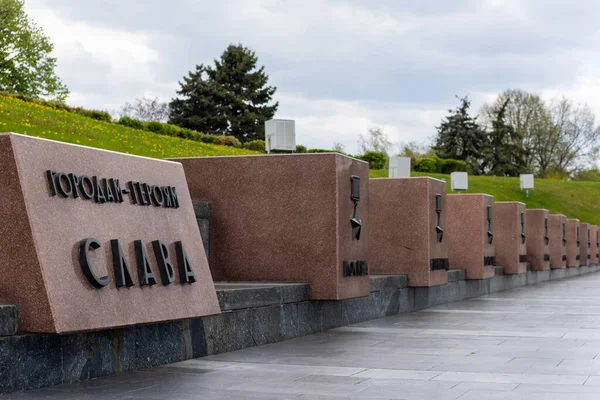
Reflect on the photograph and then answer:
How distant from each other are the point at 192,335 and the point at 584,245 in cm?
3225

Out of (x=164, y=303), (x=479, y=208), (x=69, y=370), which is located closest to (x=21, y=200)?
(x=69, y=370)

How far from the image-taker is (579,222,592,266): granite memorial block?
37.2 m

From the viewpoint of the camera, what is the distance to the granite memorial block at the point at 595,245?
41.0 m

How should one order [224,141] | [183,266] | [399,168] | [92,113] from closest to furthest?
[183,266] → [399,168] → [92,113] → [224,141]

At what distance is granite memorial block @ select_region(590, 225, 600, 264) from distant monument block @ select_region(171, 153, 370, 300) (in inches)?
1257

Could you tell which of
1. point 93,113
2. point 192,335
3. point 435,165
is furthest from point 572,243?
point 435,165

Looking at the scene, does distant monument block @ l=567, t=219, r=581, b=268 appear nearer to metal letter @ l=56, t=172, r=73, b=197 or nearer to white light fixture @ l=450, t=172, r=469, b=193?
white light fixture @ l=450, t=172, r=469, b=193

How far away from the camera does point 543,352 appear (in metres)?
8.97

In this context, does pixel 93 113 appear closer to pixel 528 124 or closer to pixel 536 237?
pixel 536 237

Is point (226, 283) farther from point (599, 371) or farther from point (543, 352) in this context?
point (599, 371)

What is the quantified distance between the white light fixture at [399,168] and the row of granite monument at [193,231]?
1.58 m

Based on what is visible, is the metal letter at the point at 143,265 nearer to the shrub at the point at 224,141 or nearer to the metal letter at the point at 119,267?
the metal letter at the point at 119,267

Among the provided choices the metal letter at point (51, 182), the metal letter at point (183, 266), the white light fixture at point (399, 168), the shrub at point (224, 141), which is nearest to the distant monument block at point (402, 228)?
the white light fixture at point (399, 168)

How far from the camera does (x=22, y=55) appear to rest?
61.9 meters
